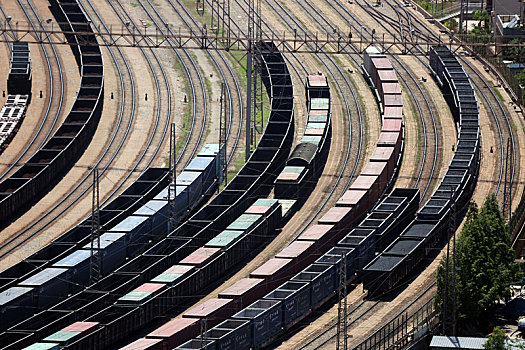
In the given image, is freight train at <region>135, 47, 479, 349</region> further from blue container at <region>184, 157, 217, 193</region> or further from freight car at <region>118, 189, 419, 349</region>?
blue container at <region>184, 157, 217, 193</region>

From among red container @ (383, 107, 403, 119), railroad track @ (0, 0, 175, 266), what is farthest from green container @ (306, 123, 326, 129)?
railroad track @ (0, 0, 175, 266)

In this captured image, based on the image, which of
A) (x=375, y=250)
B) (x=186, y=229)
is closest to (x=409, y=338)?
(x=375, y=250)

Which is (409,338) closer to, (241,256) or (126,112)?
(241,256)

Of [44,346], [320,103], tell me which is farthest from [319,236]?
[320,103]

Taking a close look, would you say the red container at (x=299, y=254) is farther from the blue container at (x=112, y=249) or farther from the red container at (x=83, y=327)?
the red container at (x=83, y=327)

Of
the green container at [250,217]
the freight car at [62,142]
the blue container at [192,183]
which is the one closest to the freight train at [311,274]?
the green container at [250,217]
